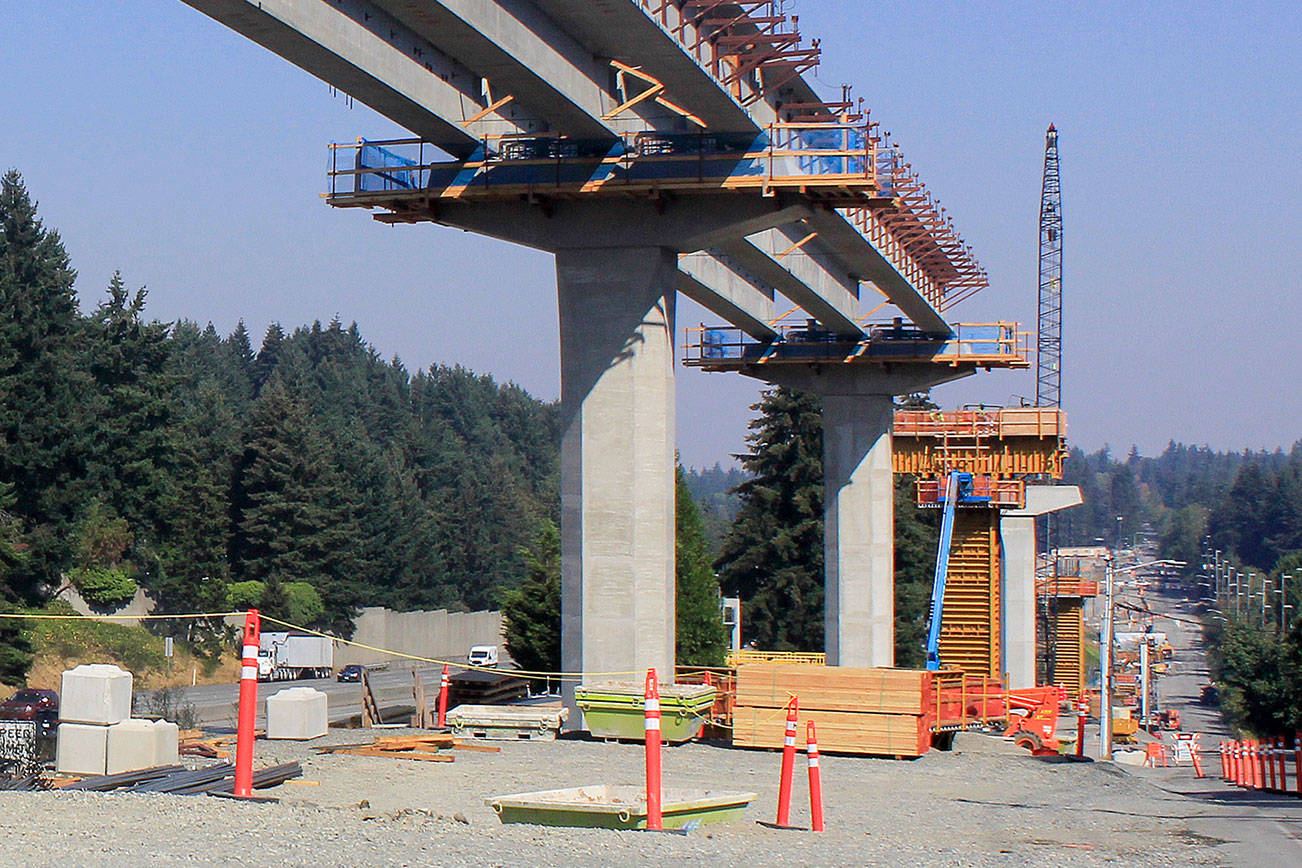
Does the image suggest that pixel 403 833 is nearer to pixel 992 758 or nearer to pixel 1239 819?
pixel 1239 819

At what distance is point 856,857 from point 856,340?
38715 millimetres

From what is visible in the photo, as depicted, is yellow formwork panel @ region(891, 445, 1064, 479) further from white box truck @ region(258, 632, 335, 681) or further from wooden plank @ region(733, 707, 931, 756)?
wooden plank @ region(733, 707, 931, 756)

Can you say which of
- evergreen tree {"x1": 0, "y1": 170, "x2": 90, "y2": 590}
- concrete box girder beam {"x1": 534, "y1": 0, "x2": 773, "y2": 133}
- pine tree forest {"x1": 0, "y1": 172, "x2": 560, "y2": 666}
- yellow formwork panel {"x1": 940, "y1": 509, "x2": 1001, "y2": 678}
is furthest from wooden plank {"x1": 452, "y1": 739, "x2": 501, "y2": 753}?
evergreen tree {"x1": 0, "y1": 170, "x2": 90, "y2": 590}

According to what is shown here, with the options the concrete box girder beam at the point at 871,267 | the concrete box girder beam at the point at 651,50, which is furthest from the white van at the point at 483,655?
the concrete box girder beam at the point at 651,50

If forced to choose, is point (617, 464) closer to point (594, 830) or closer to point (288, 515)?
point (594, 830)

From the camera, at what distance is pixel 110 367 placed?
267ft

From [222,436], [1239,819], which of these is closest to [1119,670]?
[222,436]

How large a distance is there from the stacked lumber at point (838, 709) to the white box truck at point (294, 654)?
52.2 metres

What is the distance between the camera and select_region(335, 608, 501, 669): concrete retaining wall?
95.0 meters

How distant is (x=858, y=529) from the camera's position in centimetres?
5350

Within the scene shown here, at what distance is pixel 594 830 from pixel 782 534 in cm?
7223

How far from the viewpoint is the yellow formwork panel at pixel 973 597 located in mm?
65312

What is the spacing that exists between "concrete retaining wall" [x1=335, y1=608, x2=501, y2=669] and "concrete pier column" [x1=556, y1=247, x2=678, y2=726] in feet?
199

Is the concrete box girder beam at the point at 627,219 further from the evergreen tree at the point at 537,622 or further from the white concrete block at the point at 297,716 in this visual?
the evergreen tree at the point at 537,622
